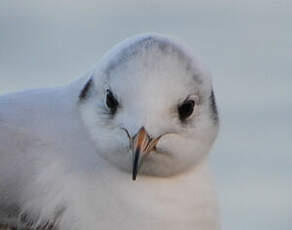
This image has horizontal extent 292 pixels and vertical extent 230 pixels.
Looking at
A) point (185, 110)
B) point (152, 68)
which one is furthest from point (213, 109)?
point (152, 68)

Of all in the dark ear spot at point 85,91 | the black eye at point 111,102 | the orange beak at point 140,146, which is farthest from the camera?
the dark ear spot at point 85,91

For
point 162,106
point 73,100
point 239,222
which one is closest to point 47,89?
point 73,100

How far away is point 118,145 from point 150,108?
0.17 metres

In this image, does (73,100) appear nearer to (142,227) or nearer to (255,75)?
(142,227)

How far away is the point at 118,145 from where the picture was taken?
14.5 ft

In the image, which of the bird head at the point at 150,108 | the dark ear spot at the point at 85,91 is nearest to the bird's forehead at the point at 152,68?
the bird head at the point at 150,108

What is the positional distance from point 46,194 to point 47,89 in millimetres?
425

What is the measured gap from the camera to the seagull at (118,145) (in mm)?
4371

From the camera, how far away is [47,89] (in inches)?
185

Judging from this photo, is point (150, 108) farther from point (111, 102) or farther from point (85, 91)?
point (85, 91)

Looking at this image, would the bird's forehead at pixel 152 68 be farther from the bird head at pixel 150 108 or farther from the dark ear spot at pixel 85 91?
the dark ear spot at pixel 85 91

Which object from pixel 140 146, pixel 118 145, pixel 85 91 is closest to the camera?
pixel 140 146

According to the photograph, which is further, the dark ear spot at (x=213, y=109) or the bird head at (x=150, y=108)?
the dark ear spot at (x=213, y=109)

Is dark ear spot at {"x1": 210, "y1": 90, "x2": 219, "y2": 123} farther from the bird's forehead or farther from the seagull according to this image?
the bird's forehead
